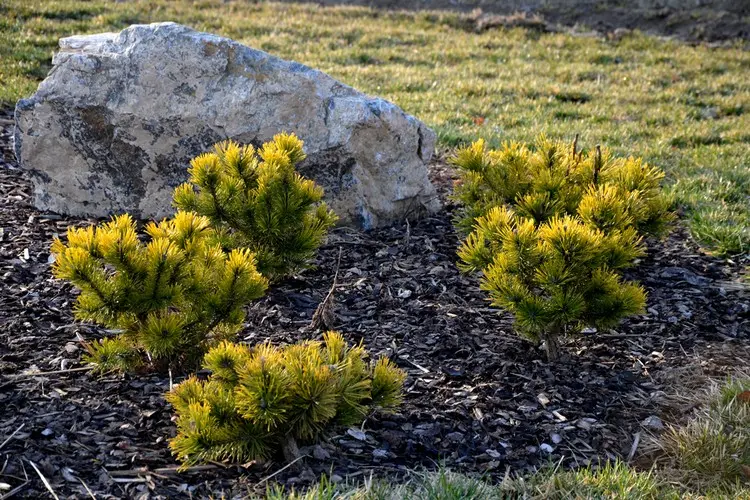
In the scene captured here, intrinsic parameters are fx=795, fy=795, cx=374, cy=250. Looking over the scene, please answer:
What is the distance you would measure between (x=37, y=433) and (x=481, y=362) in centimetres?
212

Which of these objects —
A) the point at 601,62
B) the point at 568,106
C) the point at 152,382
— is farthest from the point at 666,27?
the point at 152,382

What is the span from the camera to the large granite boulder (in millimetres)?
5316

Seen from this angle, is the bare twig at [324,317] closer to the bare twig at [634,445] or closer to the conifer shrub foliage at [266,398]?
the conifer shrub foliage at [266,398]

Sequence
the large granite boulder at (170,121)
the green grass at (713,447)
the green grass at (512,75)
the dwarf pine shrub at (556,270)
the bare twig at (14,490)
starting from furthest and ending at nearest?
the green grass at (512,75) → the large granite boulder at (170,121) → the dwarf pine shrub at (556,270) → the green grass at (713,447) → the bare twig at (14,490)

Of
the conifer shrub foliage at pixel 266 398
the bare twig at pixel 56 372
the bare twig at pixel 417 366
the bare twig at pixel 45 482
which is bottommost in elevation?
the bare twig at pixel 417 366

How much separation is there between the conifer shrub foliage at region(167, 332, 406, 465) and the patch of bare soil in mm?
11860

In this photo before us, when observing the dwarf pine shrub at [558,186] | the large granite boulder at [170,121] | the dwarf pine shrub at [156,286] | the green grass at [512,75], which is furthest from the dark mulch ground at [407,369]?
the green grass at [512,75]

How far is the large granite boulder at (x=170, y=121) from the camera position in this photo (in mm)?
5316

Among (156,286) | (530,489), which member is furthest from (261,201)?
(530,489)

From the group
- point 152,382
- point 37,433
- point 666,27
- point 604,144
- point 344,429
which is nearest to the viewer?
point 37,433

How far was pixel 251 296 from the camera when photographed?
11.7 feet

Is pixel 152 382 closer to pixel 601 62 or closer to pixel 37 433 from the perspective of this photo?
pixel 37 433

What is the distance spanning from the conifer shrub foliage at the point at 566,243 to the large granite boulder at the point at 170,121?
1.14 m

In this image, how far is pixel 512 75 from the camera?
11.0m
